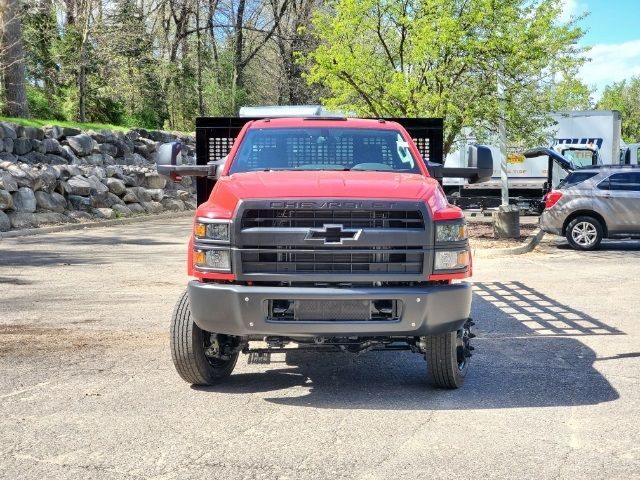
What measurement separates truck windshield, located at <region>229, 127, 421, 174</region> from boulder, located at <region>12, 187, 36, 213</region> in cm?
1411

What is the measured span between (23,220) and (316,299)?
15.7 meters

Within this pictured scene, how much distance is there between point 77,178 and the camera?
22578 mm

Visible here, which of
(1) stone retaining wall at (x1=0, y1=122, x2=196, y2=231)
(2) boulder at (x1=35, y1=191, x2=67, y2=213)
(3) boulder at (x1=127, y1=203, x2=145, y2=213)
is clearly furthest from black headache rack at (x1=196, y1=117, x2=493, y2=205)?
(3) boulder at (x1=127, y1=203, x2=145, y2=213)

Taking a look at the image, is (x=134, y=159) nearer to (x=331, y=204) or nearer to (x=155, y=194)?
(x=155, y=194)

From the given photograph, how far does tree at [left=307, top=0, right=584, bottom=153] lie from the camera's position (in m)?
18.2

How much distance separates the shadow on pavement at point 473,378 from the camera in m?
5.79

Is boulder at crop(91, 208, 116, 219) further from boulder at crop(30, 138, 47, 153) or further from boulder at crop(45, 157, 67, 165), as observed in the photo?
boulder at crop(30, 138, 47, 153)

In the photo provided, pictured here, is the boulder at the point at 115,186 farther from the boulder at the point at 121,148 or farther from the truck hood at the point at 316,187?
the truck hood at the point at 316,187

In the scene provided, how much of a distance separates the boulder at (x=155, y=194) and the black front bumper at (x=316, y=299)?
845 inches

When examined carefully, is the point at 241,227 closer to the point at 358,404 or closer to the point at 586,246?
the point at 358,404

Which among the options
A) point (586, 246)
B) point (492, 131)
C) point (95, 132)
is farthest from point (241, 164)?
point (95, 132)

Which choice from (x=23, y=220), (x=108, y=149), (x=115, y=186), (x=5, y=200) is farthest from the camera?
(x=108, y=149)

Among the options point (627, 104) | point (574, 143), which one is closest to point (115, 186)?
point (574, 143)

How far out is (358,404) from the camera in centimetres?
570
